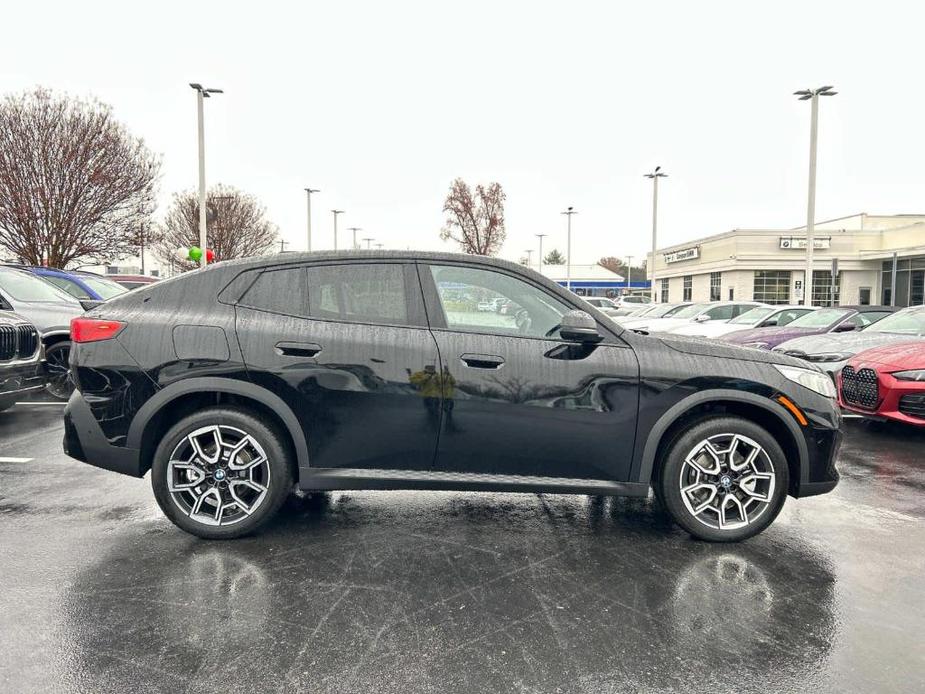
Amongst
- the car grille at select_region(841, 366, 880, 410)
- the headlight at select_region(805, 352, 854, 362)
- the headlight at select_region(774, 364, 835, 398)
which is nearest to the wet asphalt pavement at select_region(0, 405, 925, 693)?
the headlight at select_region(774, 364, 835, 398)

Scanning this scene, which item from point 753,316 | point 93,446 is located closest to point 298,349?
point 93,446

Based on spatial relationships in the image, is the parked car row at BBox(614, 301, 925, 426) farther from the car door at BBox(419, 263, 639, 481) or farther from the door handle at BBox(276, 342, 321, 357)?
the door handle at BBox(276, 342, 321, 357)

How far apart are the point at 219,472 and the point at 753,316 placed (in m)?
15.2

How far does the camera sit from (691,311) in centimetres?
2044

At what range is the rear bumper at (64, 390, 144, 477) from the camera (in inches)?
146

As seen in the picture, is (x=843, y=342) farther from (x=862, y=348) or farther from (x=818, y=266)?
(x=818, y=266)

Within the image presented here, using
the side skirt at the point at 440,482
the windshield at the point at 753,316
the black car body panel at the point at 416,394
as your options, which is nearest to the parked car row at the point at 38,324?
the black car body panel at the point at 416,394

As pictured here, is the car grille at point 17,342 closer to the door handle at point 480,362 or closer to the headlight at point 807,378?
the door handle at point 480,362

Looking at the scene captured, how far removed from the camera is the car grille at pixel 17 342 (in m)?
6.70

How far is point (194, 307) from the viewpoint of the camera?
12.4ft

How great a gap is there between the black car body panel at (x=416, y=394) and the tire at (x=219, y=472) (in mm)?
121

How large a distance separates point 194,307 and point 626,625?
9.56 feet

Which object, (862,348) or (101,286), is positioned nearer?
(862,348)

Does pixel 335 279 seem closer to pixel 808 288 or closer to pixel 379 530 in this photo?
pixel 379 530
